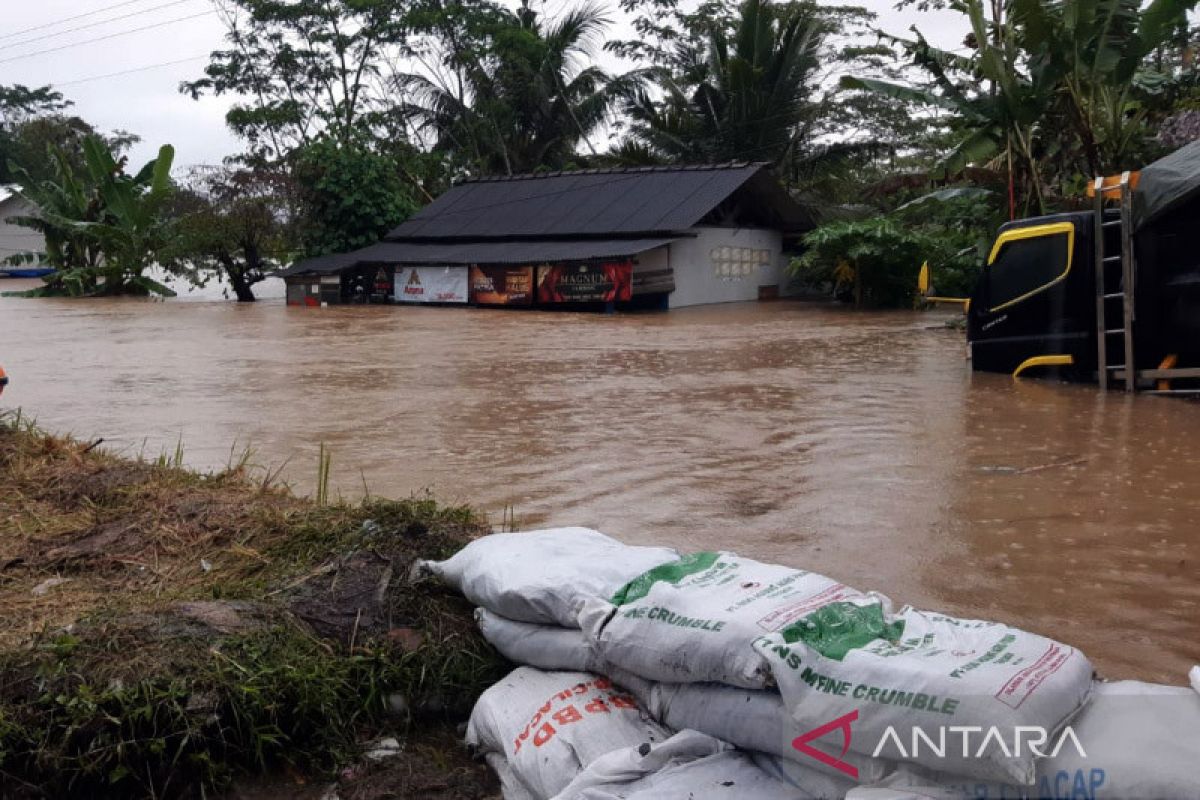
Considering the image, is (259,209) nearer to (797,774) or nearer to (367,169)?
(367,169)

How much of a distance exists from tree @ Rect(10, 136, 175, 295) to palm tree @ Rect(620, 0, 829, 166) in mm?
13222

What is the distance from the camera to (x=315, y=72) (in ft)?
119

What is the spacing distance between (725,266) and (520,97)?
9796 mm

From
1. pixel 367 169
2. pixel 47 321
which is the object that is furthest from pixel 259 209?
pixel 47 321

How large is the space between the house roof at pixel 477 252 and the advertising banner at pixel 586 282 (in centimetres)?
32

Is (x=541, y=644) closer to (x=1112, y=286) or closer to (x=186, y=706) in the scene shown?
(x=186, y=706)

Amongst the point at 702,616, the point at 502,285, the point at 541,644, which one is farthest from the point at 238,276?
the point at 702,616

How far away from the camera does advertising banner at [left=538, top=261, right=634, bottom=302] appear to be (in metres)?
23.5

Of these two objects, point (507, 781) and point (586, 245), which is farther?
point (586, 245)

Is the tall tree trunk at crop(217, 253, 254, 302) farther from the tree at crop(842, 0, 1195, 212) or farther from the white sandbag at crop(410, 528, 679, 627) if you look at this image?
the white sandbag at crop(410, 528, 679, 627)

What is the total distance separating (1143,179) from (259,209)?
23762mm

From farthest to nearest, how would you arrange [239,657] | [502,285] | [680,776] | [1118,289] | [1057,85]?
[502,285], [1057,85], [1118,289], [239,657], [680,776]

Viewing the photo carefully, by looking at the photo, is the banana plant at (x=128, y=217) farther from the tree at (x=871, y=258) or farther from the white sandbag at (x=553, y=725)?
the white sandbag at (x=553, y=725)

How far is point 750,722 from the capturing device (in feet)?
8.46
